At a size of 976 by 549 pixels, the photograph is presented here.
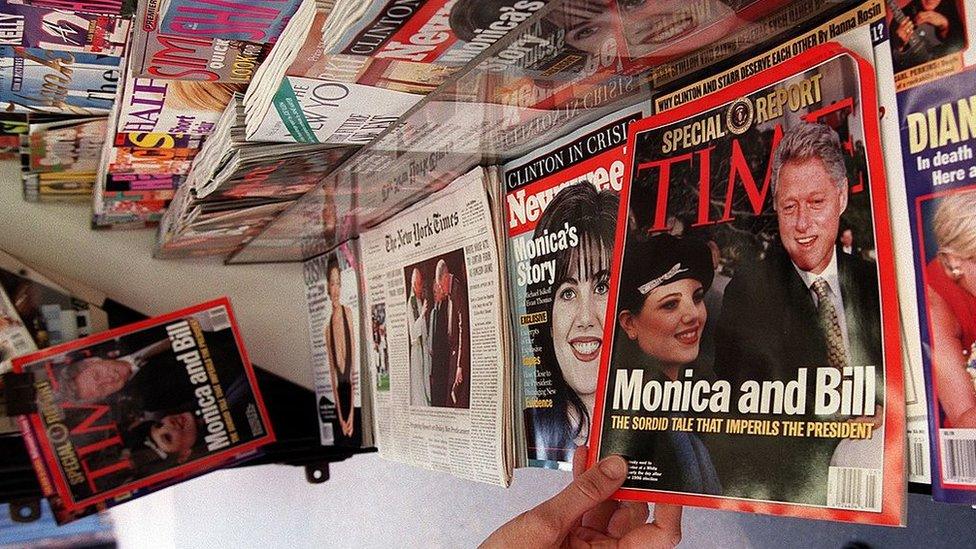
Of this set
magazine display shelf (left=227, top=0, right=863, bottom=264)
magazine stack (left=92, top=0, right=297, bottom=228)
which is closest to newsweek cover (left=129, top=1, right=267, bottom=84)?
magazine stack (left=92, top=0, right=297, bottom=228)

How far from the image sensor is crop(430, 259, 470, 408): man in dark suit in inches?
51.9

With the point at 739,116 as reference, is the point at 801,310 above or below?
below

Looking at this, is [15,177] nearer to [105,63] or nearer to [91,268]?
[91,268]

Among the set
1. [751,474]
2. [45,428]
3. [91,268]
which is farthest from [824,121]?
[91,268]

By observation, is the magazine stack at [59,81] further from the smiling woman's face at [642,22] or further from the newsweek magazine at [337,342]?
the smiling woman's face at [642,22]

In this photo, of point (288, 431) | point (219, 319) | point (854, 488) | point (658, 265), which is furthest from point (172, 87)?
point (288, 431)

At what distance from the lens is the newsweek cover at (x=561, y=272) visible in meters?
1.04

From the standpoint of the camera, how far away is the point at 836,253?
69 centimetres

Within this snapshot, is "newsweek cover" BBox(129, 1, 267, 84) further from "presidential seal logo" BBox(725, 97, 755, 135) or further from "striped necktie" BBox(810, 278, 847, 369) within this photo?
"striped necktie" BBox(810, 278, 847, 369)

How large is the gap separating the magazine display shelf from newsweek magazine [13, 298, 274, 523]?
83 centimetres

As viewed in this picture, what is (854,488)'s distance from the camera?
659 millimetres

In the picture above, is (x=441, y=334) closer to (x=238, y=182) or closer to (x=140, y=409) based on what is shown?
(x=238, y=182)

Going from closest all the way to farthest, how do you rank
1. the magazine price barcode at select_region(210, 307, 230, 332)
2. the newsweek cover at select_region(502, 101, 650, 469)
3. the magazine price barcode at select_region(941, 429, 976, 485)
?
the magazine price barcode at select_region(941, 429, 976, 485), the newsweek cover at select_region(502, 101, 650, 469), the magazine price barcode at select_region(210, 307, 230, 332)

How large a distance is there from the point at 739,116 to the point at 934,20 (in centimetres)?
17
